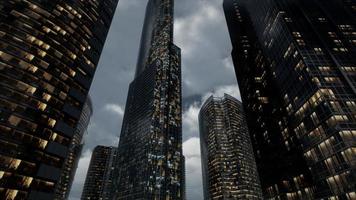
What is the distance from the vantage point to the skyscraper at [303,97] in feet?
149

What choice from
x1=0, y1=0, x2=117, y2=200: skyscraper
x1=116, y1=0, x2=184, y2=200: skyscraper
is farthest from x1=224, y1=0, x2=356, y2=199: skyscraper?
x1=116, y1=0, x2=184, y2=200: skyscraper

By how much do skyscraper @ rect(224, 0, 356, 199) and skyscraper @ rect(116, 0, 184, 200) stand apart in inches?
2755

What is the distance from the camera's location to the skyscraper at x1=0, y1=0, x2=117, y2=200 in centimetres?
3662

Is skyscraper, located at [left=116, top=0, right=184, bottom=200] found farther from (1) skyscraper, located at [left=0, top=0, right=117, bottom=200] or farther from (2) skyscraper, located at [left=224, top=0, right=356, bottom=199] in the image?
(1) skyscraper, located at [left=0, top=0, right=117, bottom=200]

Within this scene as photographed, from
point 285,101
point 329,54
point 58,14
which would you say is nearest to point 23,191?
point 58,14

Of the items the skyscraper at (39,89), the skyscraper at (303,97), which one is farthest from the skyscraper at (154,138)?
the skyscraper at (39,89)

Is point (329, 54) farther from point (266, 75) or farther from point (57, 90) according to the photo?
point (57, 90)

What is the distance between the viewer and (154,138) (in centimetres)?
14388

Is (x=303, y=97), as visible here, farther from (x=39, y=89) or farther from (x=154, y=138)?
(x=154, y=138)

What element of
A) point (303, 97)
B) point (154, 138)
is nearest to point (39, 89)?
point (303, 97)

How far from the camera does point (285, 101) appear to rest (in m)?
65.4

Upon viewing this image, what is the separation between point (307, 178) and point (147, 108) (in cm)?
12475

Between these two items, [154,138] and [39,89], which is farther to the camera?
[154,138]

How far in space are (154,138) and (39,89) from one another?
105790mm
